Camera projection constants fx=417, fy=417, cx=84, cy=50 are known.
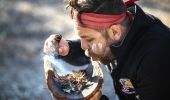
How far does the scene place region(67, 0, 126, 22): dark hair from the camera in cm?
252

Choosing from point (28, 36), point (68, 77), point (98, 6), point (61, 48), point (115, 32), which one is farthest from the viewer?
point (28, 36)

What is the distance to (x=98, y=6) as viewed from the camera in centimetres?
253

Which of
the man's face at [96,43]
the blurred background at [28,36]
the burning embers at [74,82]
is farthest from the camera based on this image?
the blurred background at [28,36]

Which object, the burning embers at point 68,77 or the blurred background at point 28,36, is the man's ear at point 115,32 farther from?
the blurred background at point 28,36

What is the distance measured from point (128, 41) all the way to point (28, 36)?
119 inches

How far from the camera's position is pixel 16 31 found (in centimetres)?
557

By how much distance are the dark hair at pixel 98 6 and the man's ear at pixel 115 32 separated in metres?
0.10

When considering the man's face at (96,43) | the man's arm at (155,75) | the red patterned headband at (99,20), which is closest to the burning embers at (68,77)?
the man's face at (96,43)

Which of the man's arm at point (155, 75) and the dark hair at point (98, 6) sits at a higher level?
the dark hair at point (98, 6)

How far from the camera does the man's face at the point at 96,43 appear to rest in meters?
2.66

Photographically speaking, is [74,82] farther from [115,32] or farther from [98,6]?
[98,6]

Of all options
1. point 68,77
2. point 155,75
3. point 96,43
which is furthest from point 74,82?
point 155,75

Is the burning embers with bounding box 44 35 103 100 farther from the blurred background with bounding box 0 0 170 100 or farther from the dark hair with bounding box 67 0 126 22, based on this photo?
the blurred background with bounding box 0 0 170 100

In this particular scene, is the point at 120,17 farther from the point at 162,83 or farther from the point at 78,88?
the point at 78,88
